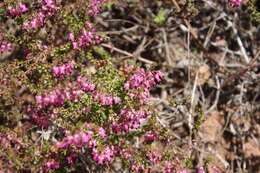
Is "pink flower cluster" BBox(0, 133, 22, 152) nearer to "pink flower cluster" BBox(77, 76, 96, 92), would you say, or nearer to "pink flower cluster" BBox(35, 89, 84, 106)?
"pink flower cluster" BBox(35, 89, 84, 106)

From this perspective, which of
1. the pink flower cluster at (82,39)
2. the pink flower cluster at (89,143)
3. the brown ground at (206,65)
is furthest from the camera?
the brown ground at (206,65)

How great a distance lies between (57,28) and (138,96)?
2245mm

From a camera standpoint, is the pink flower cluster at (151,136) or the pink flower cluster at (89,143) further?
the pink flower cluster at (151,136)

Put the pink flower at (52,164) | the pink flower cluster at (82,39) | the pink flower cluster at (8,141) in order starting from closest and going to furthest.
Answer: the pink flower at (52,164)
the pink flower cluster at (8,141)
the pink flower cluster at (82,39)

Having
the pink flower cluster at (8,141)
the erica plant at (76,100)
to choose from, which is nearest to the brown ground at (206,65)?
the erica plant at (76,100)

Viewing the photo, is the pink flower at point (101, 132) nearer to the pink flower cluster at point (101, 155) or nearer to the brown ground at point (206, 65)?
the pink flower cluster at point (101, 155)

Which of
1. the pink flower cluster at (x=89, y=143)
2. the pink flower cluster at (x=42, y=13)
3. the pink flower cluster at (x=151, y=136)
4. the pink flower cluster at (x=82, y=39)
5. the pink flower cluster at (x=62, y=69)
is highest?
the pink flower cluster at (x=42, y=13)

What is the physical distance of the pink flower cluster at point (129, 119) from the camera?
12.6 feet

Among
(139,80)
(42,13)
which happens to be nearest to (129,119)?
(139,80)

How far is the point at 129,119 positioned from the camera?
389 cm

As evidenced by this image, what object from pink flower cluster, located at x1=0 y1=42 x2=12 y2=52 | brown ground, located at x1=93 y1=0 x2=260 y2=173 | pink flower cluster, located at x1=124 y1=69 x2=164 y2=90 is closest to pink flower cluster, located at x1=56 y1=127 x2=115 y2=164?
pink flower cluster, located at x1=124 y1=69 x2=164 y2=90

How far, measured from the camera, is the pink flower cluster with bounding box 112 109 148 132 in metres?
3.85

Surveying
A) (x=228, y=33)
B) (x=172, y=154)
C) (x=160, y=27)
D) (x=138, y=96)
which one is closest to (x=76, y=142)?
(x=138, y=96)

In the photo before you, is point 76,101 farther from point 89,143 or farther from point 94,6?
point 94,6
